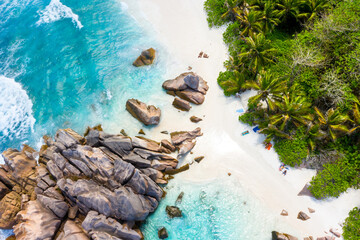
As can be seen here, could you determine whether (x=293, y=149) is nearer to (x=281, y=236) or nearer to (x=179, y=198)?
(x=281, y=236)

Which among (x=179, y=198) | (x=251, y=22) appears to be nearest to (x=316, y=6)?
(x=251, y=22)

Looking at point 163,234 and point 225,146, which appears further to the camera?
point 225,146

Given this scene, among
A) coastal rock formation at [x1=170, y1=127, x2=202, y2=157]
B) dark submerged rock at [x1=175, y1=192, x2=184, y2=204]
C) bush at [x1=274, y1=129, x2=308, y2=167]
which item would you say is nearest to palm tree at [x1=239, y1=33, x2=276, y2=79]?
bush at [x1=274, y1=129, x2=308, y2=167]

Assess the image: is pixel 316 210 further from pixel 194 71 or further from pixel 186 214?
pixel 194 71

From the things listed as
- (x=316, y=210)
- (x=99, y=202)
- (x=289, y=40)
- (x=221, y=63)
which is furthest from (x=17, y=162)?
(x=289, y=40)

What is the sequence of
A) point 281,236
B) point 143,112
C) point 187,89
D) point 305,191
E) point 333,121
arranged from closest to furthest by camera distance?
1. point 281,236
2. point 333,121
3. point 305,191
4. point 143,112
5. point 187,89

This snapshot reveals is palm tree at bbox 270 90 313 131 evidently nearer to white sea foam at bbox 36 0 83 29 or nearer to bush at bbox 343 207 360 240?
bush at bbox 343 207 360 240
